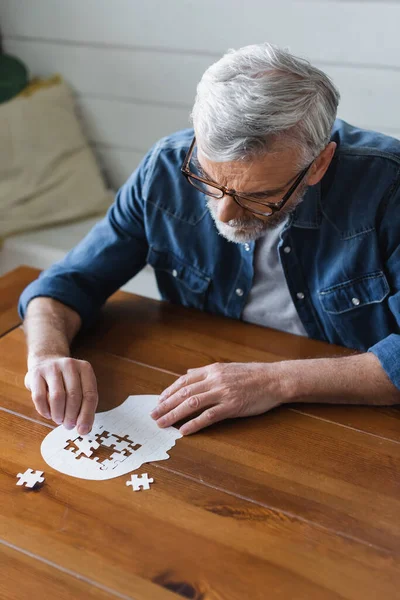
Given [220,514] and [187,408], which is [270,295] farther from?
[220,514]

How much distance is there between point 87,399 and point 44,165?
6.23 feet

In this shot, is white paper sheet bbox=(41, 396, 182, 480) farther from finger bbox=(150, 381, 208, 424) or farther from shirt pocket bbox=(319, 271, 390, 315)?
shirt pocket bbox=(319, 271, 390, 315)

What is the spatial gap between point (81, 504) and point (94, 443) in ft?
0.54

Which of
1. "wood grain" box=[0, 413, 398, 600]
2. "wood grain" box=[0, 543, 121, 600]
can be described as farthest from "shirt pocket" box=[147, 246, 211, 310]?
"wood grain" box=[0, 543, 121, 600]

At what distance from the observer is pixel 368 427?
4.56 ft

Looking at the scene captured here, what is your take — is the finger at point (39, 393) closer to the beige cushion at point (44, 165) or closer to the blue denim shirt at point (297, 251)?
the blue denim shirt at point (297, 251)

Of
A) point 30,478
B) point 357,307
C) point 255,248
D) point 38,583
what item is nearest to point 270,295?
point 255,248

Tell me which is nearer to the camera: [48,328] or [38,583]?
[38,583]

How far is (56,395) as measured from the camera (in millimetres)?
1400

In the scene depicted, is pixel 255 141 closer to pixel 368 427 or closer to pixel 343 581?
pixel 368 427

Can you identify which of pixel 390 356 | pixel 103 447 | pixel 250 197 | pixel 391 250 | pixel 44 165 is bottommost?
pixel 44 165

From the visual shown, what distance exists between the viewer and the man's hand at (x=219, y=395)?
4.54ft

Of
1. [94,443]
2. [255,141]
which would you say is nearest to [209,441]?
[94,443]

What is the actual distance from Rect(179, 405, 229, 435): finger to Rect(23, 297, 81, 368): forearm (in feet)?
1.21
